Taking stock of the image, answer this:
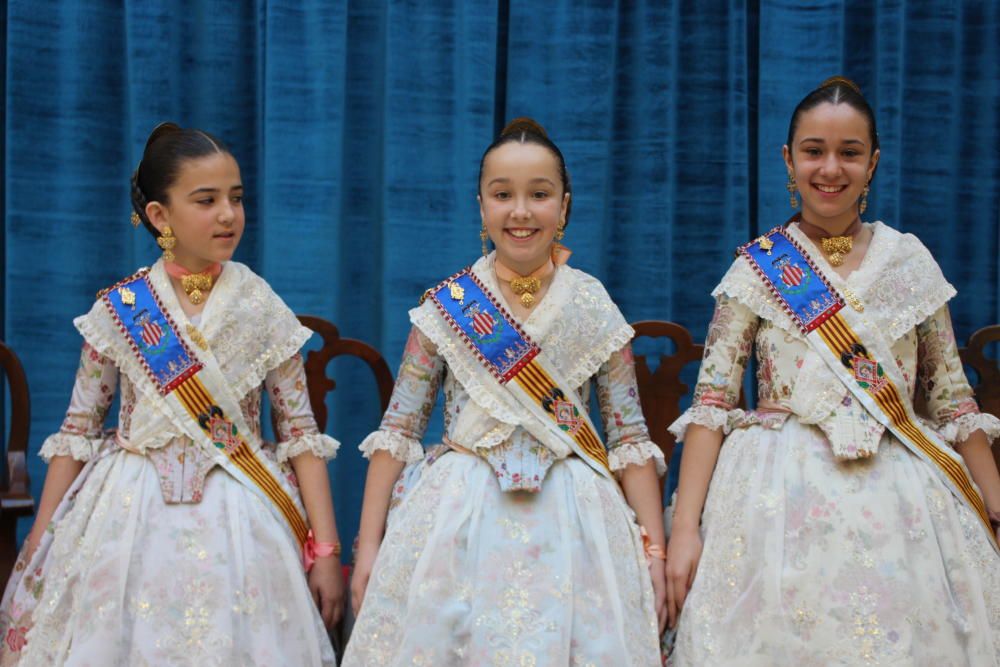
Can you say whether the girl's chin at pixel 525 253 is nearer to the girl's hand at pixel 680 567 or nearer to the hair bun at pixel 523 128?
the hair bun at pixel 523 128

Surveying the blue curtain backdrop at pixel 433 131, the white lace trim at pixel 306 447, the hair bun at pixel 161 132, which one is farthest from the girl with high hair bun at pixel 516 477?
the blue curtain backdrop at pixel 433 131

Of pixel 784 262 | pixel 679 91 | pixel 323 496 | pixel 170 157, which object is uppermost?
pixel 679 91

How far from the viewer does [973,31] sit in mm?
3449

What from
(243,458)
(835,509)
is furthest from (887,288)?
(243,458)

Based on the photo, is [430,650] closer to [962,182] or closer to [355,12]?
[355,12]

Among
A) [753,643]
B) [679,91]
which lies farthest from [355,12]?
[753,643]

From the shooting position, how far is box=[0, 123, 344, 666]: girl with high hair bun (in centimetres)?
231

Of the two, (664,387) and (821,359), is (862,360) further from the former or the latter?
(664,387)

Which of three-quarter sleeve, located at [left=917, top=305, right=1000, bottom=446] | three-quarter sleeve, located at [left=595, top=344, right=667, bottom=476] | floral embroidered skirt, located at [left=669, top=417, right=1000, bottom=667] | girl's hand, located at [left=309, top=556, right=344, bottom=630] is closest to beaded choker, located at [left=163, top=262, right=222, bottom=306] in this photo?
girl's hand, located at [left=309, top=556, right=344, bottom=630]

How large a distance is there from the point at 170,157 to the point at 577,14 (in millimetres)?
1277

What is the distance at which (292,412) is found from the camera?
8.52 feet

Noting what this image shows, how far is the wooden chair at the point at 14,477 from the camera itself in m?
2.58

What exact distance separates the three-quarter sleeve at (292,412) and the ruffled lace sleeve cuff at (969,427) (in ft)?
3.93

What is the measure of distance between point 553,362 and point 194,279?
28.8 inches
